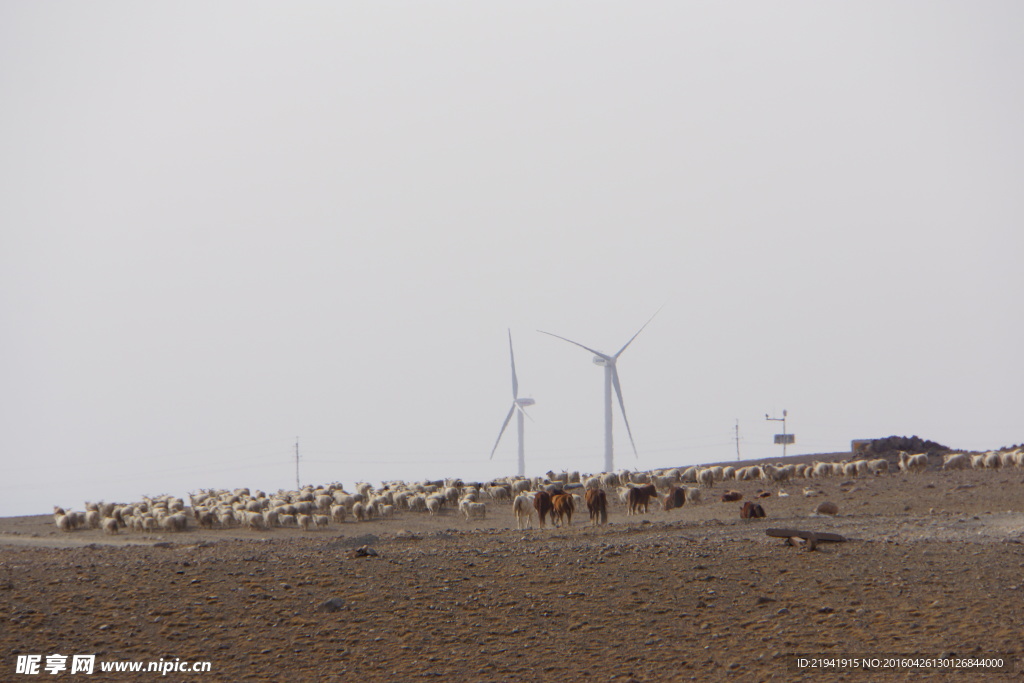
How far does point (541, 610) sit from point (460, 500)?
Answer: 2453cm

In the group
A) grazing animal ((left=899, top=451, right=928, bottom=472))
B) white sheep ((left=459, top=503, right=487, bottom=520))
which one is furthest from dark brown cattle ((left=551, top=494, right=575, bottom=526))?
grazing animal ((left=899, top=451, right=928, bottom=472))

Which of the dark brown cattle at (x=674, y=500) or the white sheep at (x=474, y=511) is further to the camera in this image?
the white sheep at (x=474, y=511)

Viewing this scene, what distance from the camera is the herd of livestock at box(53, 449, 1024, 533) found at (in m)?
35.2

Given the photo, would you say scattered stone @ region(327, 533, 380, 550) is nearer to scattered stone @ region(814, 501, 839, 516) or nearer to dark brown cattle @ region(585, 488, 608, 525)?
dark brown cattle @ region(585, 488, 608, 525)

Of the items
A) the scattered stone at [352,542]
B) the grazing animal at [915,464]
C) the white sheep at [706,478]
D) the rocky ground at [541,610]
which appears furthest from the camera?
the grazing animal at [915,464]

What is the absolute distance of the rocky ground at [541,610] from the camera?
44.8 feet

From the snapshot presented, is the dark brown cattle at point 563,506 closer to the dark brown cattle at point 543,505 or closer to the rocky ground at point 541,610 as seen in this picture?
the dark brown cattle at point 543,505

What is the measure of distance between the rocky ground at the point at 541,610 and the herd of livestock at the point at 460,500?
11.5 m

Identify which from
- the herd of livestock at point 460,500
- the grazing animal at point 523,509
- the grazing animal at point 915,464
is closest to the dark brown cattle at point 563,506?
the herd of livestock at point 460,500

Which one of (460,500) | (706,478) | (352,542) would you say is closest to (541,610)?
(352,542)

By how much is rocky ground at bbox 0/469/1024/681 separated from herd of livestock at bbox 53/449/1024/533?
11542 mm

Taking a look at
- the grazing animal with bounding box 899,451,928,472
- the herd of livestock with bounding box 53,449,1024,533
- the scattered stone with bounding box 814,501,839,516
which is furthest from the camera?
the grazing animal with bounding box 899,451,928,472

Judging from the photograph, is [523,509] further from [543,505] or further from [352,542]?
[352,542]

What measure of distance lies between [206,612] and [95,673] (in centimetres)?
211
